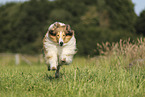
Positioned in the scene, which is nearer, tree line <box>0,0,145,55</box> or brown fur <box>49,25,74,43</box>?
brown fur <box>49,25,74,43</box>

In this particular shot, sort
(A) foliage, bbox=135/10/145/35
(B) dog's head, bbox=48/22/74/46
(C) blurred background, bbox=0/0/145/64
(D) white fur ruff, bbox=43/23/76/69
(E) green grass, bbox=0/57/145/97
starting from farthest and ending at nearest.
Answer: (C) blurred background, bbox=0/0/145/64, (A) foliage, bbox=135/10/145/35, (D) white fur ruff, bbox=43/23/76/69, (B) dog's head, bbox=48/22/74/46, (E) green grass, bbox=0/57/145/97

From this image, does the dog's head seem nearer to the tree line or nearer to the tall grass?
the tall grass

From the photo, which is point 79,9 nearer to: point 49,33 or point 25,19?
point 25,19

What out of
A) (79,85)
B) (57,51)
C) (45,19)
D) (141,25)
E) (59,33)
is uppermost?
(45,19)

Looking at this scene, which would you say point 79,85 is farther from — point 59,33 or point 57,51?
point 59,33

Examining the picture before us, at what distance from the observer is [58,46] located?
5.82m

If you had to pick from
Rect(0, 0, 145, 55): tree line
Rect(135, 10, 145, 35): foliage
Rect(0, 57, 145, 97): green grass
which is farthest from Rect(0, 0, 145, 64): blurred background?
Rect(0, 57, 145, 97): green grass

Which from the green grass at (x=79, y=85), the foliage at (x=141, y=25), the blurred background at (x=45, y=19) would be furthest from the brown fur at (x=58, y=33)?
the blurred background at (x=45, y=19)

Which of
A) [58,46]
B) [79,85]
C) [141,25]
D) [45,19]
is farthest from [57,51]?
[45,19]

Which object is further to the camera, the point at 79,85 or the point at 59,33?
Result: the point at 59,33

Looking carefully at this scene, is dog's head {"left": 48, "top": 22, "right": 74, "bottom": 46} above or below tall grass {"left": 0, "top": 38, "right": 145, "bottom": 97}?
above

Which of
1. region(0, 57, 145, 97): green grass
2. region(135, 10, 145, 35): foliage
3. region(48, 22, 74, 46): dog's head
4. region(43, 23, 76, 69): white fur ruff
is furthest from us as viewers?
region(135, 10, 145, 35): foliage

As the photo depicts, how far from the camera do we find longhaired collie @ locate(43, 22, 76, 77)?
18.6ft

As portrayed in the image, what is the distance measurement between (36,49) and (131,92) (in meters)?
29.8
